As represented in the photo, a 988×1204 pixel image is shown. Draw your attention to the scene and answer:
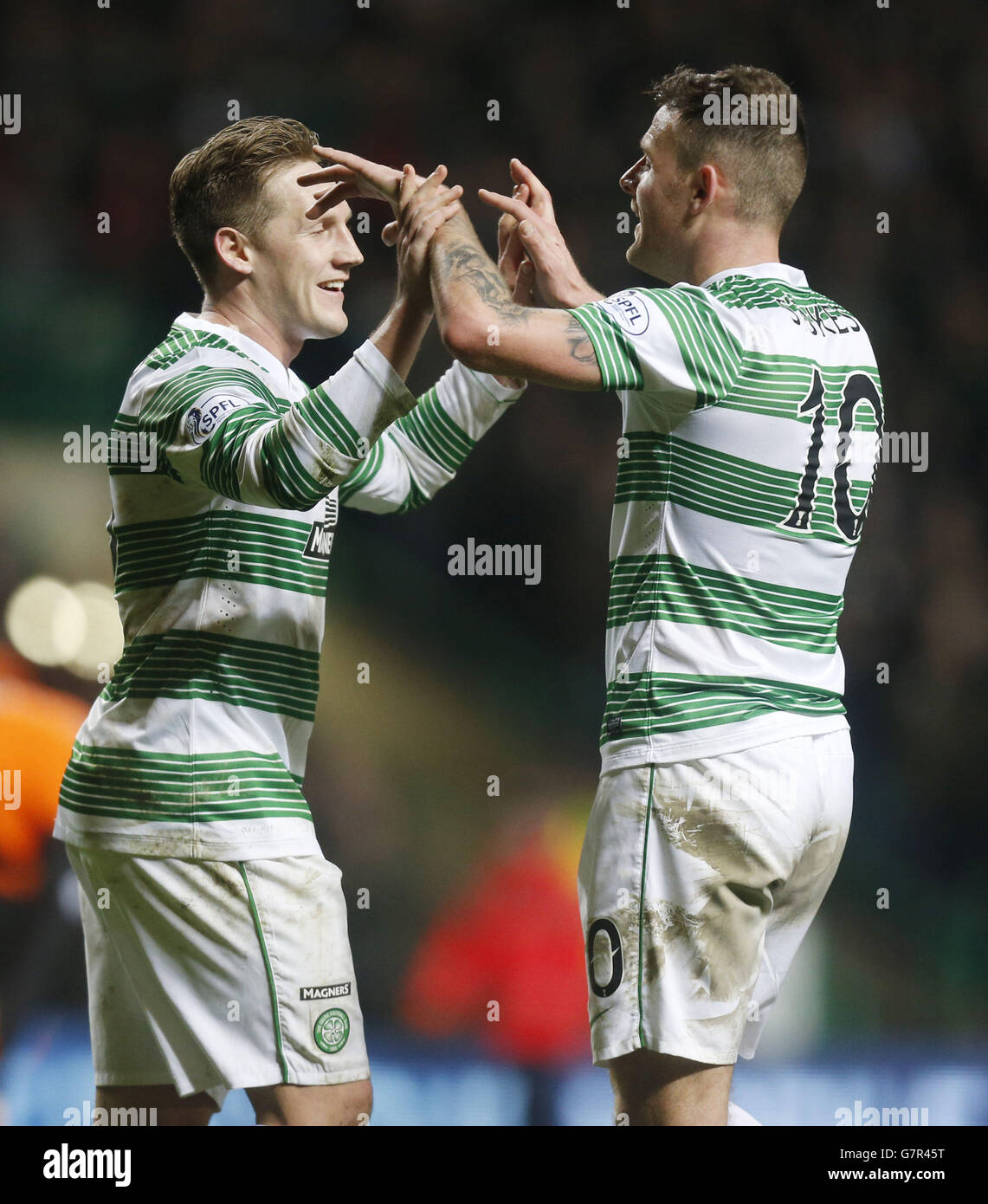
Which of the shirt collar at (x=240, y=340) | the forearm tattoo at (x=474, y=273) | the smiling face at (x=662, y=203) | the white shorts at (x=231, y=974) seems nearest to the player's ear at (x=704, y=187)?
the smiling face at (x=662, y=203)

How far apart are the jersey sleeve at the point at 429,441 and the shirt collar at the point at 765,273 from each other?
0.57 meters

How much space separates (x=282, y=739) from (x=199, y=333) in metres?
0.64

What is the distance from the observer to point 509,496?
380cm

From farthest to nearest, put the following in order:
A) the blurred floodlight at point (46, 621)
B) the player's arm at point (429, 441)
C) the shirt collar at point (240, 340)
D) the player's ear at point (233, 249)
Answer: the blurred floodlight at point (46, 621)
the player's arm at point (429, 441)
the player's ear at point (233, 249)
the shirt collar at point (240, 340)

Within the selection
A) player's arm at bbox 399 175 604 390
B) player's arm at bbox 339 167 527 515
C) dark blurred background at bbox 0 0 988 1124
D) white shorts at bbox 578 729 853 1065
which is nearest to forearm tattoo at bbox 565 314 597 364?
player's arm at bbox 399 175 604 390

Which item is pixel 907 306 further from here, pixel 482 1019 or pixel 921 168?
pixel 482 1019

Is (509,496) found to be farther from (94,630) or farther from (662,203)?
(662,203)

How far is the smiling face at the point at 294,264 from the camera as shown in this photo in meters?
2.26

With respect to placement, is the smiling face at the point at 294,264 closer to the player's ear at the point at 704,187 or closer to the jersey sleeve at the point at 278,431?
the jersey sleeve at the point at 278,431

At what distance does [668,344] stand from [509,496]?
2036 mm

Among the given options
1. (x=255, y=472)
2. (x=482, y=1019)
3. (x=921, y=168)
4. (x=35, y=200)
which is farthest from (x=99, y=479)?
(x=921, y=168)

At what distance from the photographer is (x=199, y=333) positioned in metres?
2.11
